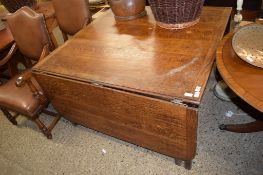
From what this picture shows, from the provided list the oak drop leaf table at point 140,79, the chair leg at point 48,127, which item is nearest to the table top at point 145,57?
the oak drop leaf table at point 140,79

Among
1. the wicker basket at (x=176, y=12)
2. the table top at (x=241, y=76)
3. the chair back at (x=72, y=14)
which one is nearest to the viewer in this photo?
the table top at (x=241, y=76)

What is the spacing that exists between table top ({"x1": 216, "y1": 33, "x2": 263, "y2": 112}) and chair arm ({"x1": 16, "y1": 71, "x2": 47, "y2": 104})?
1.23 metres

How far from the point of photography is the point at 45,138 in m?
1.83

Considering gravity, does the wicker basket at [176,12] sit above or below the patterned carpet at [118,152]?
above

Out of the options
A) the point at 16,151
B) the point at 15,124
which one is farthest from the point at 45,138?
the point at 15,124

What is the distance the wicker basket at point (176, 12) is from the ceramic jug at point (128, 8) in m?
0.23

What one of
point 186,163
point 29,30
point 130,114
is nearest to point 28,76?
point 29,30

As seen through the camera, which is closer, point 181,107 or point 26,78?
point 181,107

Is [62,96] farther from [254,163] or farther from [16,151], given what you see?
[254,163]

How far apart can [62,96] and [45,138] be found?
0.59m

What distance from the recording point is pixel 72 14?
6.29ft

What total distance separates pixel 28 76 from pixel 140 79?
0.88m

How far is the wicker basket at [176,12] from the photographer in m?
1.26

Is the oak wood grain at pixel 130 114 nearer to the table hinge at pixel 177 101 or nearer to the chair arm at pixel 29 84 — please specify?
→ the table hinge at pixel 177 101
